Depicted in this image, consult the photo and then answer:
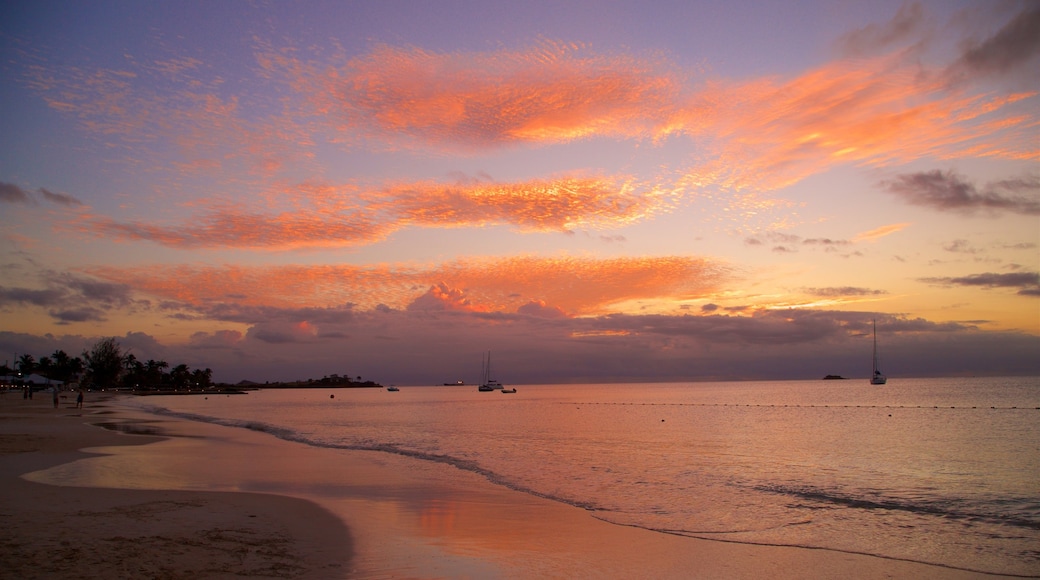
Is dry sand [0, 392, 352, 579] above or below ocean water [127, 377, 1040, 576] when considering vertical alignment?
above

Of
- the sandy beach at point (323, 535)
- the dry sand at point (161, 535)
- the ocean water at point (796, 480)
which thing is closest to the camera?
the dry sand at point (161, 535)

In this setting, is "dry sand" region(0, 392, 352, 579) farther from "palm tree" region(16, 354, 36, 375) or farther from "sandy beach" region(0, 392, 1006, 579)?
"palm tree" region(16, 354, 36, 375)

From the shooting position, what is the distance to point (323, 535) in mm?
14242

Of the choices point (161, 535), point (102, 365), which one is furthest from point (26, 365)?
point (161, 535)

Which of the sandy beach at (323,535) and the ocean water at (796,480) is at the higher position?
the sandy beach at (323,535)

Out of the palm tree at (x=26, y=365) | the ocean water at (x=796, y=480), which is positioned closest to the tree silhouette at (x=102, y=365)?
the palm tree at (x=26, y=365)

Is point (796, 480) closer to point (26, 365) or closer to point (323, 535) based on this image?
point (323, 535)

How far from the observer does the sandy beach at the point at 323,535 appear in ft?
36.6

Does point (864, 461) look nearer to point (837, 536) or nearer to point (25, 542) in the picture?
point (837, 536)

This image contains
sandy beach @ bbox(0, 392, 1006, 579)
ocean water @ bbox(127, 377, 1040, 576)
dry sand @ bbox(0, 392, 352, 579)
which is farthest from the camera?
ocean water @ bbox(127, 377, 1040, 576)

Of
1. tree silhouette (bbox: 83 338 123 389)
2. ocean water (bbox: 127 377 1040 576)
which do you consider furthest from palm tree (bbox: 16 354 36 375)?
ocean water (bbox: 127 377 1040 576)

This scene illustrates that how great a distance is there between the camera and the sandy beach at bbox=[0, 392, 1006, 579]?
1116 centimetres

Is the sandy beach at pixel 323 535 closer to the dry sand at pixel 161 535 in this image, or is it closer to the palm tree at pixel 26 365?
the dry sand at pixel 161 535

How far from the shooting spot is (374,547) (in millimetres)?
13438
